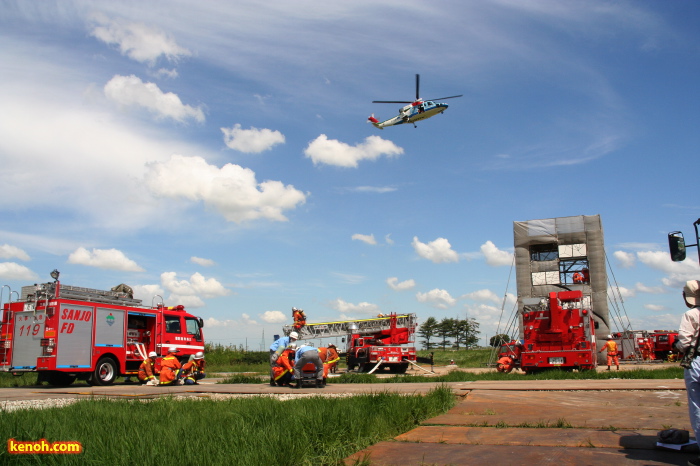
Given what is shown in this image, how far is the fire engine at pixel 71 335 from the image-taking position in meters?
16.6

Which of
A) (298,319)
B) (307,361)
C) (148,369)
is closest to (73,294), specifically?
(148,369)

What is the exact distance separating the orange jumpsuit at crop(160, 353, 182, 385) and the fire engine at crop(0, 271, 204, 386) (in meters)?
2.86

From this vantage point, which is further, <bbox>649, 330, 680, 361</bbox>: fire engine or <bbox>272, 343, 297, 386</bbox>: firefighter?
<bbox>649, 330, 680, 361</bbox>: fire engine

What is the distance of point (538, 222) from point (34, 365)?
3289cm

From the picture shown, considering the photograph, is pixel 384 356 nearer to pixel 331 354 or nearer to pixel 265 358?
pixel 331 354

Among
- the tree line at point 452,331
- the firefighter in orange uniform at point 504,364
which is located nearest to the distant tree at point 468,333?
the tree line at point 452,331

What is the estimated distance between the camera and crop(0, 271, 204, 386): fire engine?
54.6 ft

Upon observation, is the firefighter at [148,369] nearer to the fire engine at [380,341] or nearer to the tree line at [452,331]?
the fire engine at [380,341]

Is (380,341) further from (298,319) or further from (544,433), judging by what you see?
(544,433)

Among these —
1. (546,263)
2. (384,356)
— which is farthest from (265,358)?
(546,263)

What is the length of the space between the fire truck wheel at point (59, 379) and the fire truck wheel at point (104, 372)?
0.75 m

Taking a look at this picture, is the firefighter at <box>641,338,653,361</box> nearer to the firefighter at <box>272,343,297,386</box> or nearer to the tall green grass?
the firefighter at <box>272,343,297,386</box>

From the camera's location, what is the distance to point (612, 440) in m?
5.19

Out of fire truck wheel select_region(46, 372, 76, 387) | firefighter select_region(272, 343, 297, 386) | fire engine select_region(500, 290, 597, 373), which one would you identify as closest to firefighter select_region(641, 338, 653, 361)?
fire engine select_region(500, 290, 597, 373)
